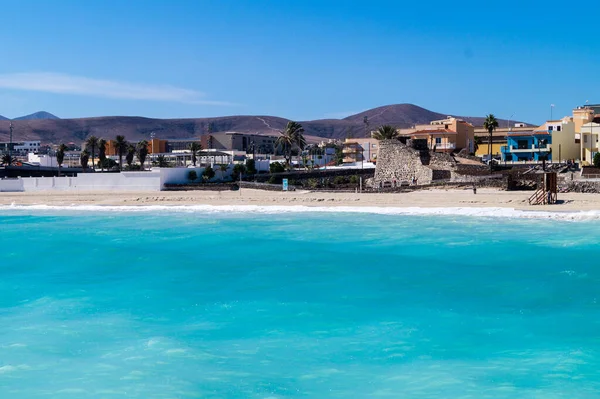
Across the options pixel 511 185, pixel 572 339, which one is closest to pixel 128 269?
pixel 572 339

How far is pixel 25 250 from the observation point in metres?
24.5

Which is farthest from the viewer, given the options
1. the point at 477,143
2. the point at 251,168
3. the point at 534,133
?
the point at 477,143

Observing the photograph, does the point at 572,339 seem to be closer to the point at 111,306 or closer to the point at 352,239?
the point at 111,306

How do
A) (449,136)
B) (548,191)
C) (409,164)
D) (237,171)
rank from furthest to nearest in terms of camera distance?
(449,136) → (237,171) → (409,164) → (548,191)

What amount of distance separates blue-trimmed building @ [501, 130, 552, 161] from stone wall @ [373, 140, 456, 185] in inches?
704

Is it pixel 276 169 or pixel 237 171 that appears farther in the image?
pixel 276 169

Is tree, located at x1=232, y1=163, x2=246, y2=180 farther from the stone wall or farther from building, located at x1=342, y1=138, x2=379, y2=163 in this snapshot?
building, located at x1=342, y1=138, x2=379, y2=163

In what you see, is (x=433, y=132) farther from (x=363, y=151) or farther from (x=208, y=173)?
(x=208, y=173)

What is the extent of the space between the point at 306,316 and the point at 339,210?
73.6 ft

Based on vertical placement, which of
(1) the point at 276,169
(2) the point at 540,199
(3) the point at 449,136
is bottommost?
(2) the point at 540,199

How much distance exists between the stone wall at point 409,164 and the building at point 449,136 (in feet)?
55.5

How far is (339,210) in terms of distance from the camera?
3644 centimetres

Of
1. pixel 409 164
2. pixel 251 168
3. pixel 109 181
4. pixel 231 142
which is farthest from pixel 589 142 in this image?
pixel 231 142

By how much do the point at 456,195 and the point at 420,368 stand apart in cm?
2658
